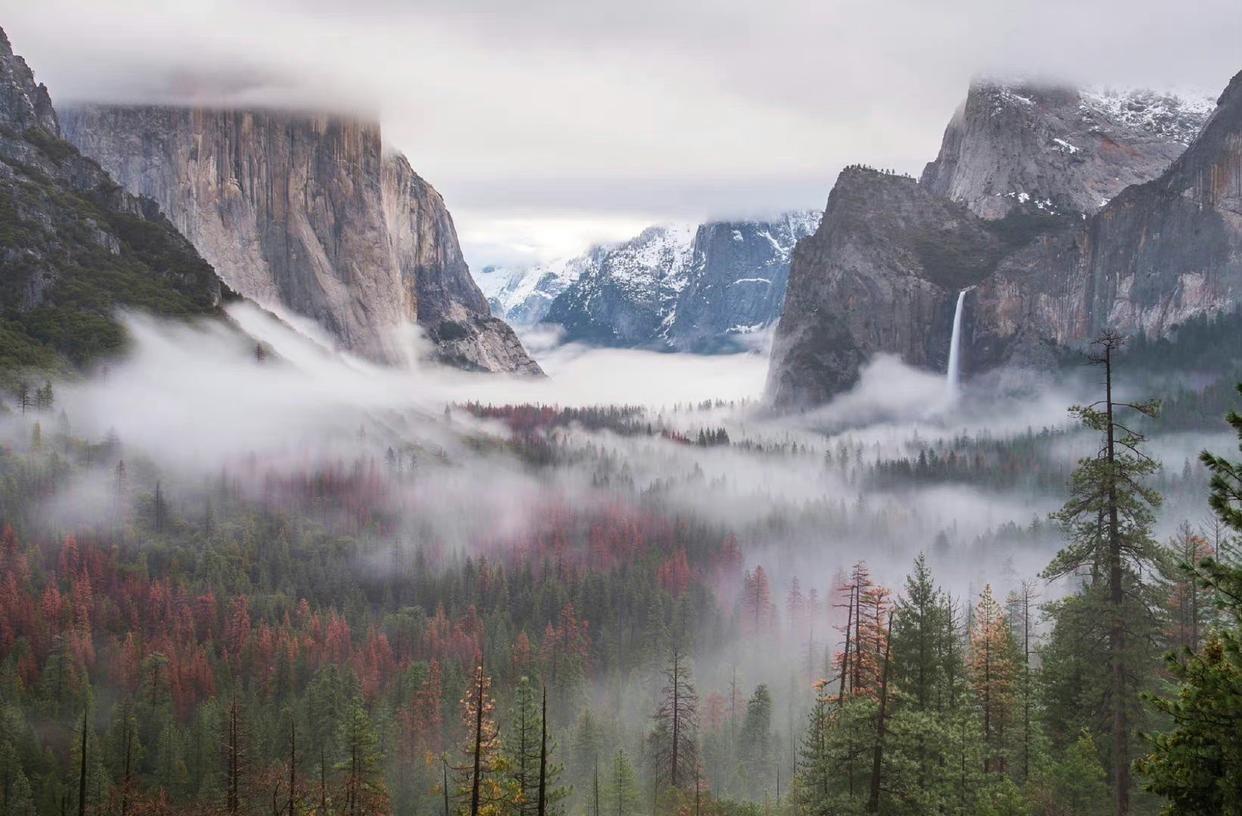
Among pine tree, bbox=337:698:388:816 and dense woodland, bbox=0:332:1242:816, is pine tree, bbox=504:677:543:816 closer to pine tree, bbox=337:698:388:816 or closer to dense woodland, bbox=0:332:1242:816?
dense woodland, bbox=0:332:1242:816

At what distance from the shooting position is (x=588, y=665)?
138 m

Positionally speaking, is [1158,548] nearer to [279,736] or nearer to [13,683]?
[279,736]

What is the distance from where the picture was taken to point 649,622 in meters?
147

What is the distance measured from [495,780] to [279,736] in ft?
209

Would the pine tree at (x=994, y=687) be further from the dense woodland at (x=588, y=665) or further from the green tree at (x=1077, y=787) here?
the green tree at (x=1077, y=787)

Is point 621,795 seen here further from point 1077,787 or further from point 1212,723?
point 1212,723

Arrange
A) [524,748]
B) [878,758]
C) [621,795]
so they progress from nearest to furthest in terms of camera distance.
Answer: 1. [878,758]
2. [524,748]
3. [621,795]

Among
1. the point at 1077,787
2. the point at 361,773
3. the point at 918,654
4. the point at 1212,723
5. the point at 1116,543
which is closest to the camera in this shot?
the point at 1212,723

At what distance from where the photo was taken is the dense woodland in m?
35.8

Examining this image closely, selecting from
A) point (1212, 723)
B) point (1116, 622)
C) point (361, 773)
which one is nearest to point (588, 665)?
point (361, 773)

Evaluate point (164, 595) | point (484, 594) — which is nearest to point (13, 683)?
point (164, 595)

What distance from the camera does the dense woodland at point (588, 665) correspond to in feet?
117

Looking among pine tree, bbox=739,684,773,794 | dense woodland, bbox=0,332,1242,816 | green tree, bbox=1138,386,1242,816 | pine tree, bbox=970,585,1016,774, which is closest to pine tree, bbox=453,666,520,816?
dense woodland, bbox=0,332,1242,816

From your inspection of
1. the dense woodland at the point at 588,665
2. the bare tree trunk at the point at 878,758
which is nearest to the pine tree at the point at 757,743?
the dense woodland at the point at 588,665
